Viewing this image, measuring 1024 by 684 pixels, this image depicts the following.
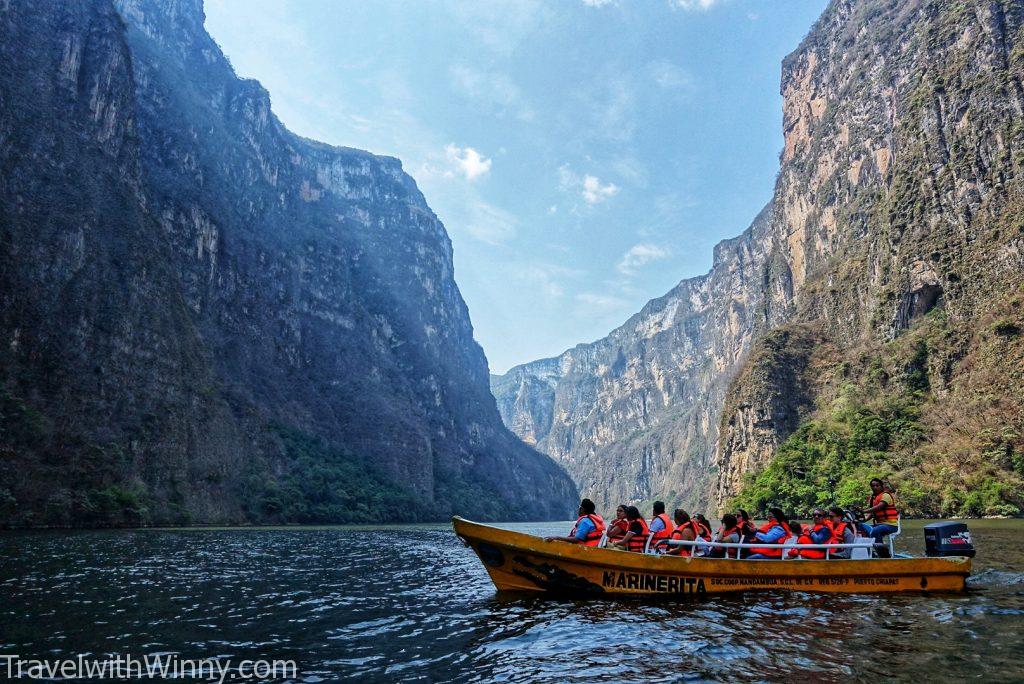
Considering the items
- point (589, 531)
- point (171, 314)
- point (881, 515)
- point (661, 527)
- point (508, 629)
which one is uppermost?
point (171, 314)

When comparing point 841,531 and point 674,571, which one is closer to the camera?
point 674,571

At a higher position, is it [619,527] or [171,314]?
[171,314]

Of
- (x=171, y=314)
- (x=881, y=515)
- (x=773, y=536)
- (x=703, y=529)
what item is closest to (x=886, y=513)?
(x=881, y=515)

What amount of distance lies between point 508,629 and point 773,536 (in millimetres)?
8869

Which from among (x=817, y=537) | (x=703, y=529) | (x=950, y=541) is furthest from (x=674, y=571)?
(x=950, y=541)

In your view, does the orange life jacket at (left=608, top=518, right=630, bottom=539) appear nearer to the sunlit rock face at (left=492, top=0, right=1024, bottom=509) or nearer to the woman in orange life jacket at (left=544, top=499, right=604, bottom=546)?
the woman in orange life jacket at (left=544, top=499, right=604, bottom=546)

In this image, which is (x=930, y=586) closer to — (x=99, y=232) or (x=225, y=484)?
(x=225, y=484)

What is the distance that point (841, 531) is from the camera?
16.9 metres

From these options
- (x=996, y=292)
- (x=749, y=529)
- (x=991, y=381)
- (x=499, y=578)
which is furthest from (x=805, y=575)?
(x=996, y=292)

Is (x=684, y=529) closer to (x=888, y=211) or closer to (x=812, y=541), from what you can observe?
(x=812, y=541)

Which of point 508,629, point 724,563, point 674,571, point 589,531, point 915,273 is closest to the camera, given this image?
point 508,629

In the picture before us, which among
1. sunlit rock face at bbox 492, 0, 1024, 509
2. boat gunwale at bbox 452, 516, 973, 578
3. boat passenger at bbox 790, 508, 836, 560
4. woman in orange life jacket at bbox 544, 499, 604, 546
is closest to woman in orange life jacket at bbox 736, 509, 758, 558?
boat passenger at bbox 790, 508, 836, 560

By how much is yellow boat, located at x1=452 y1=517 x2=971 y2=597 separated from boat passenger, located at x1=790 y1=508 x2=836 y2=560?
87 centimetres

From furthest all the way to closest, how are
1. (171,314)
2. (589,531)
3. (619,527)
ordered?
(171,314) → (619,527) → (589,531)
